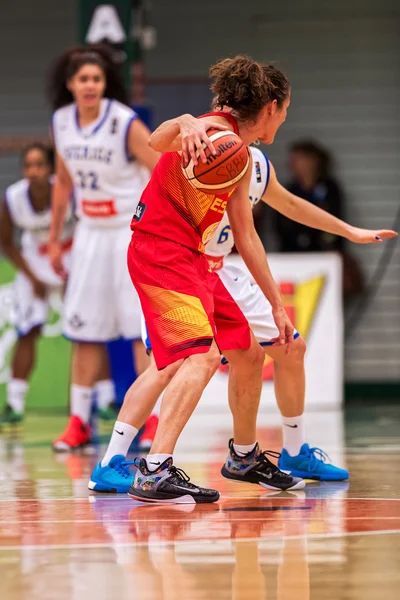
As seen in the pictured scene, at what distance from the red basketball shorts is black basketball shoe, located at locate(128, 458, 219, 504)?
16.6 inches

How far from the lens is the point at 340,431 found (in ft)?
25.6

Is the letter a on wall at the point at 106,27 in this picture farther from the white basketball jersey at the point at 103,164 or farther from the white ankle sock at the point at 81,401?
the white ankle sock at the point at 81,401

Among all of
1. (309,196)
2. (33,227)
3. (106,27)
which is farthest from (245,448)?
(309,196)

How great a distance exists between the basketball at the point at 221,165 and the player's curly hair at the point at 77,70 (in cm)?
288

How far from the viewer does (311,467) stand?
527 centimetres

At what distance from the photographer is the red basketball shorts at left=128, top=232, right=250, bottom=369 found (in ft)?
14.7

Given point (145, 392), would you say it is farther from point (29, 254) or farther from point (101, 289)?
point (29, 254)

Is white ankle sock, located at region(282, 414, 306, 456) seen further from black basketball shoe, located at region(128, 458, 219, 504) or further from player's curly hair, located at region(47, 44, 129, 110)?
player's curly hair, located at region(47, 44, 129, 110)

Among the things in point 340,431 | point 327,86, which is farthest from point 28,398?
point 327,86

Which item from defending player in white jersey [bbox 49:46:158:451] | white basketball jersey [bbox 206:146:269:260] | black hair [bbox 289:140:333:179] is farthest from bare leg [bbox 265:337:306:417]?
black hair [bbox 289:140:333:179]

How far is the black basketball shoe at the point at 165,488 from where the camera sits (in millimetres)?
4480

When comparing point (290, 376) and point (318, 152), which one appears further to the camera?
point (318, 152)

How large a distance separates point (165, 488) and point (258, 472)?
70 cm

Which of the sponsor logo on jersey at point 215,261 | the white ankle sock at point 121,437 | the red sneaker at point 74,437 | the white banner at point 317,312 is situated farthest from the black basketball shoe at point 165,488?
the white banner at point 317,312
